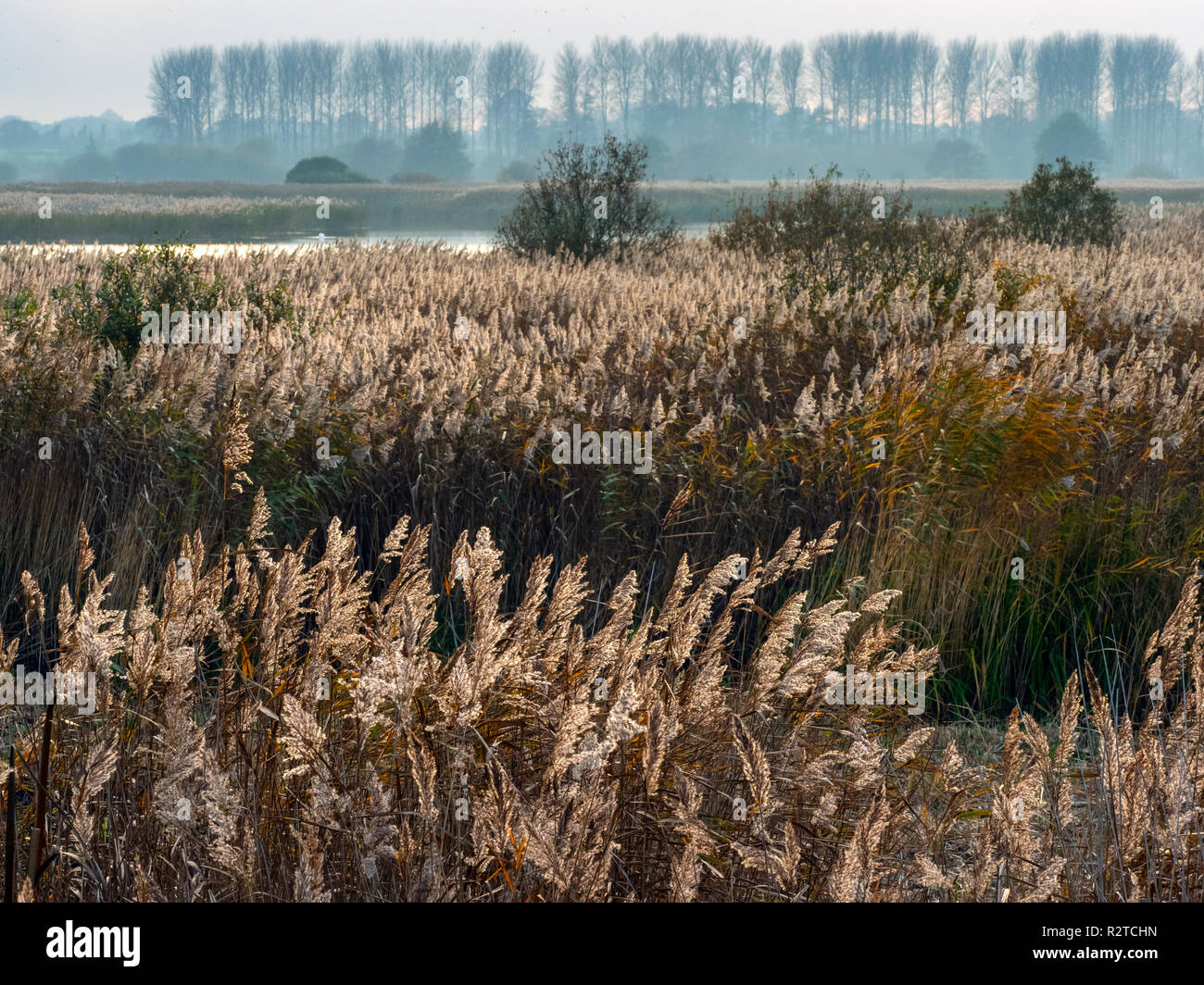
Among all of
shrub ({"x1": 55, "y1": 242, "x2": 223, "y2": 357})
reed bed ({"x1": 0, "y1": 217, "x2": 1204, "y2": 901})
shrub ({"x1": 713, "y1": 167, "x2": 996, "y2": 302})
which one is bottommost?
reed bed ({"x1": 0, "y1": 217, "x2": 1204, "y2": 901})

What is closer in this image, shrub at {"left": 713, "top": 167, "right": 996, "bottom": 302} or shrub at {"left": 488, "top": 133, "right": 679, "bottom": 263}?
shrub at {"left": 713, "top": 167, "right": 996, "bottom": 302}

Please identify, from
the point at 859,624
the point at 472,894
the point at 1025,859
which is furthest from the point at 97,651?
the point at 859,624

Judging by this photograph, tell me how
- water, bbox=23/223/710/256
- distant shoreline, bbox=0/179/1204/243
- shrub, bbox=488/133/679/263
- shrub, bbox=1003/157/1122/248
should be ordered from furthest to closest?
distant shoreline, bbox=0/179/1204/243, water, bbox=23/223/710/256, shrub, bbox=1003/157/1122/248, shrub, bbox=488/133/679/263

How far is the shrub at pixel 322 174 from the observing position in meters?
79.3

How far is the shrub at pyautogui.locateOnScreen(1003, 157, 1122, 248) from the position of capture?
19.8 metres

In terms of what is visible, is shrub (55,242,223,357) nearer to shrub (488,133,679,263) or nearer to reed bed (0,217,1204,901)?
reed bed (0,217,1204,901)

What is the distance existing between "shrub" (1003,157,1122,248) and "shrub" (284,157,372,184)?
2564 inches

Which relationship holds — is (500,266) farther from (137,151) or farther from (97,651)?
(137,151)

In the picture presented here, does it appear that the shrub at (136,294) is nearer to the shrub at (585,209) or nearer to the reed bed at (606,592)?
the reed bed at (606,592)

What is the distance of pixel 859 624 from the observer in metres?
4.91

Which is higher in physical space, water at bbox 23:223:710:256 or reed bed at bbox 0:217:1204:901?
water at bbox 23:223:710:256

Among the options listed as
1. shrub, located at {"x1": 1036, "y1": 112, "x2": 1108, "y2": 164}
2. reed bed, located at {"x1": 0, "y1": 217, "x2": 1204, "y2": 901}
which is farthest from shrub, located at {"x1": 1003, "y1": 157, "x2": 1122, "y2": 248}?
shrub, located at {"x1": 1036, "y1": 112, "x2": 1108, "y2": 164}

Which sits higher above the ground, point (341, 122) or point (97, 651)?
point (341, 122)

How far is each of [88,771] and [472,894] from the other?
2.38 ft
